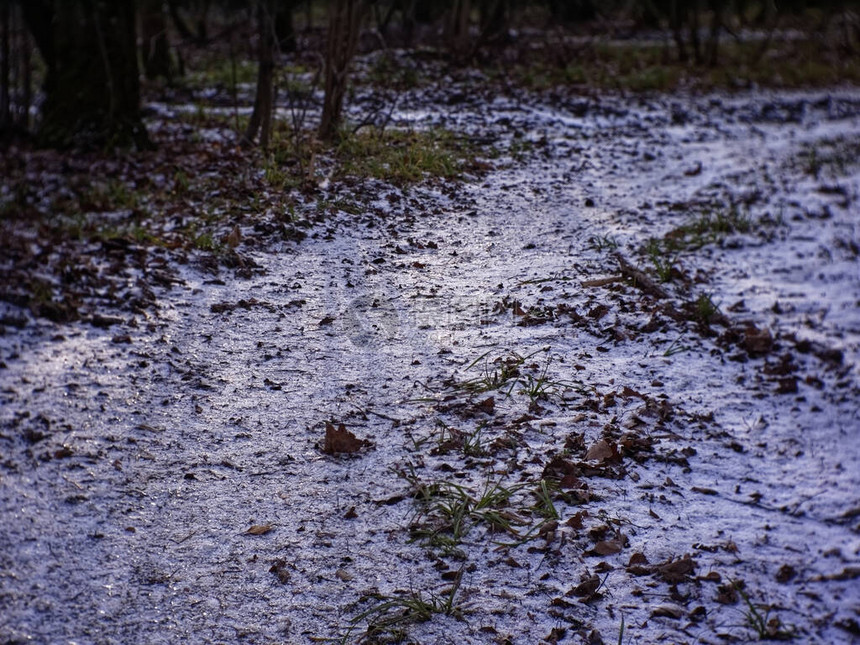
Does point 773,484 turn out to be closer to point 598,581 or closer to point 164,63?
point 598,581

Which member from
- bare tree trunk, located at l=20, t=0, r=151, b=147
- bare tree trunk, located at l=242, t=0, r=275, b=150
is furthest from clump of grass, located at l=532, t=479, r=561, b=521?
bare tree trunk, located at l=20, t=0, r=151, b=147

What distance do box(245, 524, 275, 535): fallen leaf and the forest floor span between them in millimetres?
15

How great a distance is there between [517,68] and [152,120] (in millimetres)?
6019

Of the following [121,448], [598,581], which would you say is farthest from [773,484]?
[121,448]

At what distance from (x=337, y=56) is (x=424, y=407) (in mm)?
4639

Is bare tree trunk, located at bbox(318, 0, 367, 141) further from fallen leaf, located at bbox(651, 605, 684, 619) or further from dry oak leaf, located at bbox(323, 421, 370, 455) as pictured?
fallen leaf, located at bbox(651, 605, 684, 619)

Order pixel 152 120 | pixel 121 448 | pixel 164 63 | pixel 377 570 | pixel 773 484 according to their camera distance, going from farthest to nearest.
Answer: pixel 164 63, pixel 152 120, pixel 121 448, pixel 773 484, pixel 377 570

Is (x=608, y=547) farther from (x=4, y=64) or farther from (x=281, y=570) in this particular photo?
(x=4, y=64)

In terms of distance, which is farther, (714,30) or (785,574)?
(714,30)

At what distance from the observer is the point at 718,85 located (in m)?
12.3

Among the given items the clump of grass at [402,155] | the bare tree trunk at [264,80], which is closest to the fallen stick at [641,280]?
the clump of grass at [402,155]

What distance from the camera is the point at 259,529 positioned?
301 centimetres

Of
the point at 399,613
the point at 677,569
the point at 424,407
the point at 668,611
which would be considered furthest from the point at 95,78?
the point at 668,611

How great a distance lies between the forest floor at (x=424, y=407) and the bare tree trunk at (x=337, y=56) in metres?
0.63
